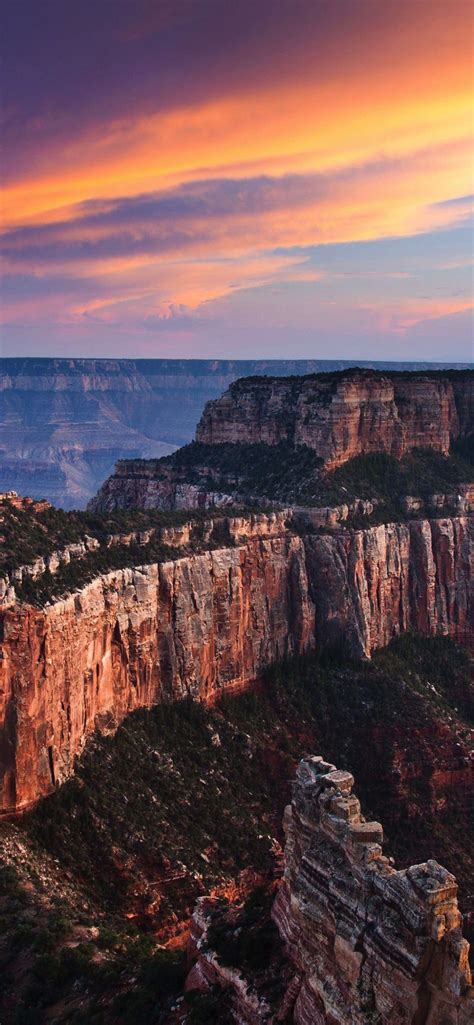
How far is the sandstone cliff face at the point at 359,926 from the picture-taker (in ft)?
84.8

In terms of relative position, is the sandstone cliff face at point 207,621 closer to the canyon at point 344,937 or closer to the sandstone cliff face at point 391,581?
the sandstone cliff face at point 391,581

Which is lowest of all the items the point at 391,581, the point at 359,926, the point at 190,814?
the point at 190,814

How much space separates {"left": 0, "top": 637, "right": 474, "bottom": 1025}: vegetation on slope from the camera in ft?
128

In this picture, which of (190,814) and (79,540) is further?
(79,540)

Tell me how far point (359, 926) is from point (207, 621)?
4291 centimetres

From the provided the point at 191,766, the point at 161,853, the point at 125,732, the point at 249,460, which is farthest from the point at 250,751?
the point at 249,460

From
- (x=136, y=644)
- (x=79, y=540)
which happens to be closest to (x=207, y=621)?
(x=136, y=644)

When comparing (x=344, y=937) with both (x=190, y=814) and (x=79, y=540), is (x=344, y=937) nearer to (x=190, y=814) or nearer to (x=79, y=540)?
(x=190, y=814)

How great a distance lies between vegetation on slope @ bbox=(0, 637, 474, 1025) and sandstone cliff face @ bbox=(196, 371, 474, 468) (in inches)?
763

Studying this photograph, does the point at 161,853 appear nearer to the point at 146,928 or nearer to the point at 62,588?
the point at 146,928

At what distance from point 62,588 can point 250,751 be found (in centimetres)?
1890

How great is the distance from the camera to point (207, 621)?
70.2 meters

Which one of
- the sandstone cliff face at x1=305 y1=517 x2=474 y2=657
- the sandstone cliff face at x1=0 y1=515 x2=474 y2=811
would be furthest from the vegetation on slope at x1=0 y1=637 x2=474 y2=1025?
the sandstone cliff face at x1=305 y1=517 x2=474 y2=657

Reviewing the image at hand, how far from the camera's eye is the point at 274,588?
7856 centimetres
